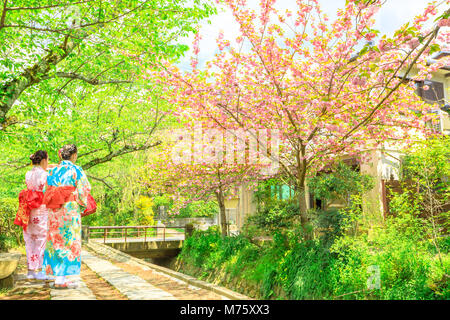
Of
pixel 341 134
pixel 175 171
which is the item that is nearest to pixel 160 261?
pixel 175 171

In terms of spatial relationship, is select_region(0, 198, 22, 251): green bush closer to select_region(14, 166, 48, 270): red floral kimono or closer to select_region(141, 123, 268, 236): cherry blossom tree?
select_region(141, 123, 268, 236): cherry blossom tree

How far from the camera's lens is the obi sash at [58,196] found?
464 centimetres

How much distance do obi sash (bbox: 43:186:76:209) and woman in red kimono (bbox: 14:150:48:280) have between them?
797 millimetres

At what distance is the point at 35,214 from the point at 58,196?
1.14 metres

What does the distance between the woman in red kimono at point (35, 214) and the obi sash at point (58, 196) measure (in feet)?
2.62

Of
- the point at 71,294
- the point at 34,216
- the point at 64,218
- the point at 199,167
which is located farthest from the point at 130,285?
the point at 199,167

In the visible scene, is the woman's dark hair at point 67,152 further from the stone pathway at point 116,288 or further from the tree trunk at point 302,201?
the tree trunk at point 302,201

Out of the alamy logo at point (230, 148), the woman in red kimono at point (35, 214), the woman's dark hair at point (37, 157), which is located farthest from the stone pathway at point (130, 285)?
the alamy logo at point (230, 148)

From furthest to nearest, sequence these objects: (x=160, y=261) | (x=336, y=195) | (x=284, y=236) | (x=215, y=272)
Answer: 1. (x=160, y=261)
2. (x=336, y=195)
3. (x=215, y=272)
4. (x=284, y=236)

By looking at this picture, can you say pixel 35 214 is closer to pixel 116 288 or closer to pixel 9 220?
pixel 116 288

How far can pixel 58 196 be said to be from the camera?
4.64 meters

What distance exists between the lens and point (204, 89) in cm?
744
